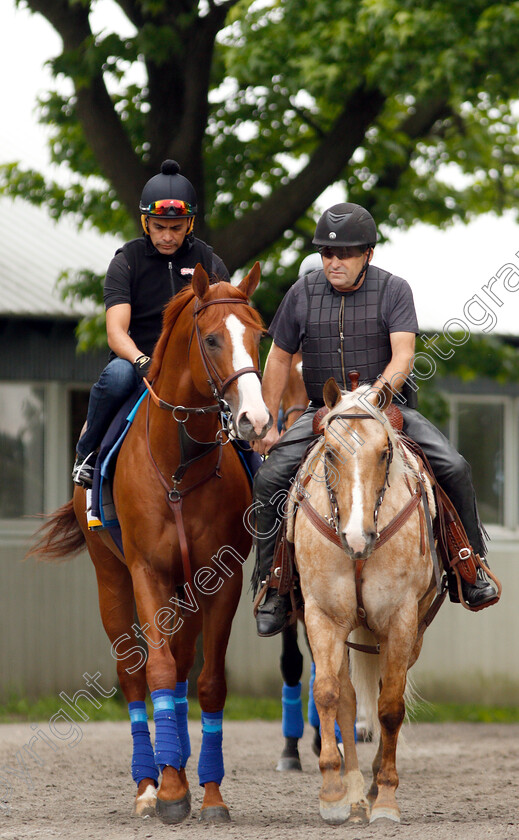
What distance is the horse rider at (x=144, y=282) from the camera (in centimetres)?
651

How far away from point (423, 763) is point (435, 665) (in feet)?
16.0

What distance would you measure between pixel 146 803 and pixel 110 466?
1.85 meters

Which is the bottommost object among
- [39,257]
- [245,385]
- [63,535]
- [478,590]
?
[478,590]

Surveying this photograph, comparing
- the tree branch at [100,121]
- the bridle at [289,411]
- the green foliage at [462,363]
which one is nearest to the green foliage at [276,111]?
the tree branch at [100,121]

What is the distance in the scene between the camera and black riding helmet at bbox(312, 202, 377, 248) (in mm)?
6023

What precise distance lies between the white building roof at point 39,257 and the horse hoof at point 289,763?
5.41 m

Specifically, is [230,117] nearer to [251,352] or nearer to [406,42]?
[406,42]

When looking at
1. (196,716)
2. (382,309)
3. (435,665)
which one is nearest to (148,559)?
(382,309)

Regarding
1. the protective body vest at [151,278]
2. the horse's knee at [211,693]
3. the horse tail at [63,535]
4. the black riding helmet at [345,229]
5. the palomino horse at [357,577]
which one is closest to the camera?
the palomino horse at [357,577]

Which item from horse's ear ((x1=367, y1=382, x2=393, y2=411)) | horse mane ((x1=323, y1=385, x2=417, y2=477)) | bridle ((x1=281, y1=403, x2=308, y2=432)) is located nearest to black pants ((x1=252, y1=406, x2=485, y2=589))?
horse mane ((x1=323, y1=385, x2=417, y2=477))

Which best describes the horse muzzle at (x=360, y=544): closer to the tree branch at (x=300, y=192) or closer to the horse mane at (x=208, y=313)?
the horse mane at (x=208, y=313)

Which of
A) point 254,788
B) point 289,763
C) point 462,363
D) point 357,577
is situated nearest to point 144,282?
point 357,577

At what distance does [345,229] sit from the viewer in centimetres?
602

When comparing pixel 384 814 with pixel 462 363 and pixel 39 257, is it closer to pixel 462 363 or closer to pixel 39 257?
pixel 462 363
